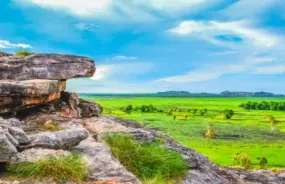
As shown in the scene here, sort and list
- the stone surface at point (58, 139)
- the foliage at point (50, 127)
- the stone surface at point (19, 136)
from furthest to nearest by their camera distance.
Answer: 1. the foliage at point (50, 127)
2. the stone surface at point (58, 139)
3. the stone surface at point (19, 136)

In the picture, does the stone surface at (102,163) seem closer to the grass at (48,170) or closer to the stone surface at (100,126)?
the grass at (48,170)

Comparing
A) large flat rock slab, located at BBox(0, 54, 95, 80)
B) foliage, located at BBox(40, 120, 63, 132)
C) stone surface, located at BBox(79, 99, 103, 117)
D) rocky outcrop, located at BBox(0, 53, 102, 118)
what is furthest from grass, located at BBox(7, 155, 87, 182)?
stone surface, located at BBox(79, 99, 103, 117)

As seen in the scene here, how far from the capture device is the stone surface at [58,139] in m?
11.5

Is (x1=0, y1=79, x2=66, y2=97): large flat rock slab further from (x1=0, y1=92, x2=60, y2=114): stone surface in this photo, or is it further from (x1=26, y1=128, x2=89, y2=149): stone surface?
(x1=26, y1=128, x2=89, y2=149): stone surface

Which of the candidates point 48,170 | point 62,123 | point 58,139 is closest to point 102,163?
point 58,139

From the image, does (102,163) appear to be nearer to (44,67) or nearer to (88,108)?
(44,67)

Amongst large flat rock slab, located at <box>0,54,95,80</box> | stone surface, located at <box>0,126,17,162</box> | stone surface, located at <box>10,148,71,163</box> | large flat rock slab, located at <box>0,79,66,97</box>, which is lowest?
stone surface, located at <box>10,148,71,163</box>

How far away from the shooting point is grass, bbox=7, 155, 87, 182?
10.1 m

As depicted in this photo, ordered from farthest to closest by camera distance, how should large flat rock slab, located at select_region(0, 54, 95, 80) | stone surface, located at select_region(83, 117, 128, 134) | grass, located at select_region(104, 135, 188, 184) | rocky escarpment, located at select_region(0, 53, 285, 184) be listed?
large flat rock slab, located at select_region(0, 54, 95, 80), stone surface, located at select_region(83, 117, 128, 134), grass, located at select_region(104, 135, 188, 184), rocky escarpment, located at select_region(0, 53, 285, 184)

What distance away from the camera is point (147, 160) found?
13797 mm

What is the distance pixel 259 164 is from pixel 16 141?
1734 inches

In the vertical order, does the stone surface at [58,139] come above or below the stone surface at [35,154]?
above

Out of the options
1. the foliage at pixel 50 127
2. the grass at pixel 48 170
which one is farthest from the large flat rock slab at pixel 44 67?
the grass at pixel 48 170

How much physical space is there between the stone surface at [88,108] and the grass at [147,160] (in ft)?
14.5
